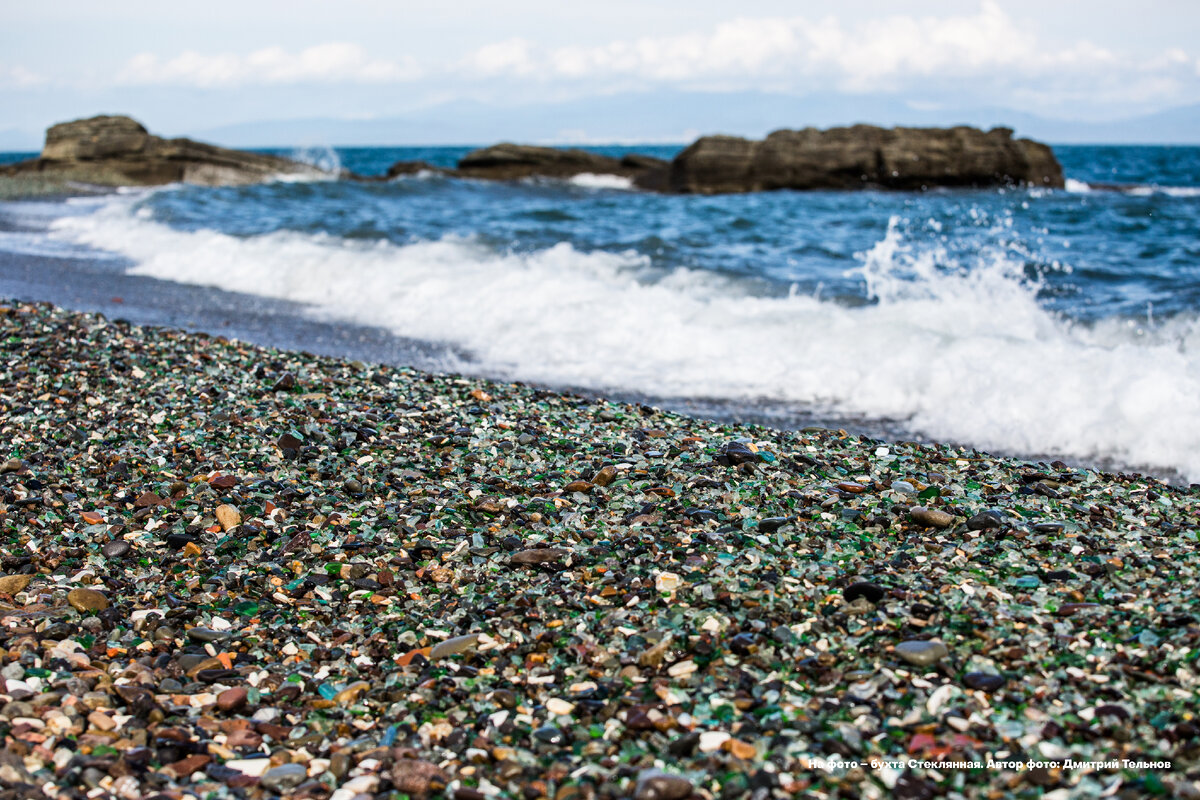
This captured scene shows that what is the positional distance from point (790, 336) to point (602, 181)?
30372 mm

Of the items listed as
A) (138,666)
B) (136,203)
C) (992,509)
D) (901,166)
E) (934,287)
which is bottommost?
(138,666)

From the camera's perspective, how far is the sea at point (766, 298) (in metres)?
6.58

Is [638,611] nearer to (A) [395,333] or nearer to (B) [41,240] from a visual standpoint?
(A) [395,333]

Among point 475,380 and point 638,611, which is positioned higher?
point 475,380

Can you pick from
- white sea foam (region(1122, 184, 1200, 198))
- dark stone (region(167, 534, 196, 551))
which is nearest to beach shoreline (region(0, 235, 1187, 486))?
dark stone (region(167, 534, 196, 551))

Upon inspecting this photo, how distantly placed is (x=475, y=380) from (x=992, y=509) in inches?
146

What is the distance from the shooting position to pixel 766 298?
431 inches

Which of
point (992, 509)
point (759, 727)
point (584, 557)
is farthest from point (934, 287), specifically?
point (759, 727)

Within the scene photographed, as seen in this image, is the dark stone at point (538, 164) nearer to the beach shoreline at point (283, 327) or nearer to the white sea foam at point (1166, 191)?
the white sea foam at point (1166, 191)

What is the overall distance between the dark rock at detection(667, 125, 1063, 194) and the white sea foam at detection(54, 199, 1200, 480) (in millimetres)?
19686

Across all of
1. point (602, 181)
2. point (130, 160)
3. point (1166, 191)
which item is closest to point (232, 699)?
point (602, 181)

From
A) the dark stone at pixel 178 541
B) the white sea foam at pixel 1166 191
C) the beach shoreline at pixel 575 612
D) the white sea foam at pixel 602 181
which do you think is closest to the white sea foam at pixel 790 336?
the beach shoreline at pixel 575 612

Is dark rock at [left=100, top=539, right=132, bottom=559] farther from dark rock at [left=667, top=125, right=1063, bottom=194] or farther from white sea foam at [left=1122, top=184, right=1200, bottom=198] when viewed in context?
white sea foam at [left=1122, top=184, right=1200, bottom=198]

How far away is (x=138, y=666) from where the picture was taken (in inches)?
121
